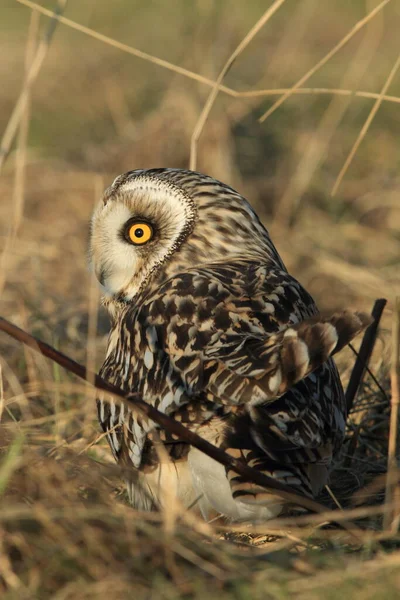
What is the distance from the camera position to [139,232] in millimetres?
3660

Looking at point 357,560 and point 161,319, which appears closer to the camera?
point 357,560

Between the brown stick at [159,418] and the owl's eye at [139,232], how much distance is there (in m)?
1.19

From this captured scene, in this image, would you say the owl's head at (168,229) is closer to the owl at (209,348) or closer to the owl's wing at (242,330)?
the owl at (209,348)

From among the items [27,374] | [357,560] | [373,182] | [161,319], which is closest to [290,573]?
[357,560]

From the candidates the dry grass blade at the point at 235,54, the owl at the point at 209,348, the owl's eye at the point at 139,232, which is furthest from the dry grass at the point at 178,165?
the owl's eye at the point at 139,232

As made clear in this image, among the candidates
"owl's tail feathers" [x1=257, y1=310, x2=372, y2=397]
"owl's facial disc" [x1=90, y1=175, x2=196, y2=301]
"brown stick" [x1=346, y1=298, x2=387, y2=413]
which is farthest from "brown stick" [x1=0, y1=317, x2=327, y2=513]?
"owl's facial disc" [x1=90, y1=175, x2=196, y2=301]

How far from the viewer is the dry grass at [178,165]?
7.52ft

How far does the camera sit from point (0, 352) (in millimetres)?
4832

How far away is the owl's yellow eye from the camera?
365cm

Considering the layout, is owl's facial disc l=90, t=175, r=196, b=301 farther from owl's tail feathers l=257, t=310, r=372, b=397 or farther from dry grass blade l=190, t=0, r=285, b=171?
owl's tail feathers l=257, t=310, r=372, b=397

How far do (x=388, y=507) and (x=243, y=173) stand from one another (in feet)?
18.8

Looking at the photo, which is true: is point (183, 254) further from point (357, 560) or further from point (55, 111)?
point (55, 111)

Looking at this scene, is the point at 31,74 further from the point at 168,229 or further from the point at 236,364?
the point at 236,364

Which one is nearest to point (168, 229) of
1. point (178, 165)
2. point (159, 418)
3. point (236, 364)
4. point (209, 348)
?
point (209, 348)
